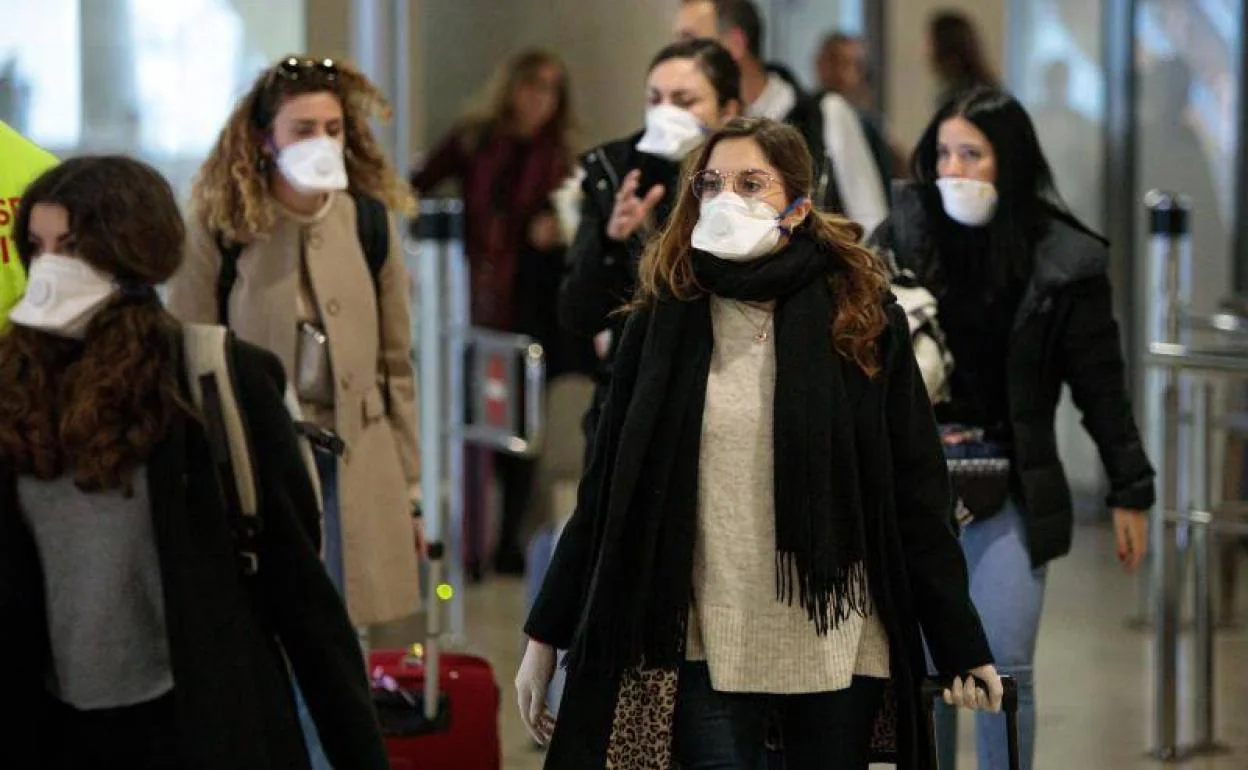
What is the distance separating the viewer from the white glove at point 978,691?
4.05 meters

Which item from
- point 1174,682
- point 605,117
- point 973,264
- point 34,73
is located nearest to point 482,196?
point 605,117

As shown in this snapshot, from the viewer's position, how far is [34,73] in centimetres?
793

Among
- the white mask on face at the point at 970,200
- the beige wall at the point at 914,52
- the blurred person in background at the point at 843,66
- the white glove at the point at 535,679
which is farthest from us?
the beige wall at the point at 914,52

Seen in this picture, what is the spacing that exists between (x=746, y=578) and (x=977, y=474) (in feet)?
4.24

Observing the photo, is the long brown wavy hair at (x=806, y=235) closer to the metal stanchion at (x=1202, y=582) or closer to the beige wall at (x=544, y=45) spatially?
the metal stanchion at (x=1202, y=582)

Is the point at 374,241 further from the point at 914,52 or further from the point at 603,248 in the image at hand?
the point at 914,52

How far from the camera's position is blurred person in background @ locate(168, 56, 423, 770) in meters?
5.41

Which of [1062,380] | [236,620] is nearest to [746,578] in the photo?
[236,620]

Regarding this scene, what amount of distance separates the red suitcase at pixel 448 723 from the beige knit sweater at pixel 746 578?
5.38 ft

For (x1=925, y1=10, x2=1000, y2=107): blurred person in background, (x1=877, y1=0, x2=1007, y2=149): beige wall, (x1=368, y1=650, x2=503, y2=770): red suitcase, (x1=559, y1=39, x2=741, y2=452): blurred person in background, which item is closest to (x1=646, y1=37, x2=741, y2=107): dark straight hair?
(x1=559, y1=39, x2=741, y2=452): blurred person in background

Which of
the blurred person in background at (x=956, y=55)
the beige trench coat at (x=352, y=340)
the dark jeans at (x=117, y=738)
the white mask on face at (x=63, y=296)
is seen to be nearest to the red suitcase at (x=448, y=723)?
the beige trench coat at (x=352, y=340)

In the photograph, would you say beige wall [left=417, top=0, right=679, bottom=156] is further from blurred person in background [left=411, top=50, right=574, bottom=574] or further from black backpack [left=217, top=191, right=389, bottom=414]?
black backpack [left=217, top=191, right=389, bottom=414]

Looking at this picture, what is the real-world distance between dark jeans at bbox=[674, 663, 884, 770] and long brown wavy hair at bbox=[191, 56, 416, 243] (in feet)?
5.99

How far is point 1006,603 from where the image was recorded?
5.19 m
